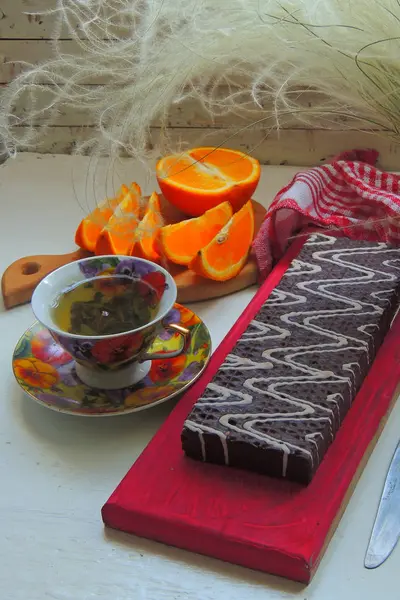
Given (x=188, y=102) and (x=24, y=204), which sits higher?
(x=188, y=102)

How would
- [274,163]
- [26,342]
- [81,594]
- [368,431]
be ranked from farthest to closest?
[274,163] < [26,342] < [368,431] < [81,594]

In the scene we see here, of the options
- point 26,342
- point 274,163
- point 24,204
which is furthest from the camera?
point 274,163

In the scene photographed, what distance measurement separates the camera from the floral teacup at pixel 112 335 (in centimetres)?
64

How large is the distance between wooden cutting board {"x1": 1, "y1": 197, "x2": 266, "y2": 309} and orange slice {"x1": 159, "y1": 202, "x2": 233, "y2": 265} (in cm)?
2

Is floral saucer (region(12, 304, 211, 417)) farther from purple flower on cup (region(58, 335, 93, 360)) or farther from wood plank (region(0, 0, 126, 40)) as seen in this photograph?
wood plank (region(0, 0, 126, 40))

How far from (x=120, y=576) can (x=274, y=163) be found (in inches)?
30.2

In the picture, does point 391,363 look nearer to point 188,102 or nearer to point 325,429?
point 325,429

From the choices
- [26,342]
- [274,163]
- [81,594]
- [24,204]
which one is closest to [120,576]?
[81,594]

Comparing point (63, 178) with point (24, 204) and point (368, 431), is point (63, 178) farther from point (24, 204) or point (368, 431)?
point (368, 431)

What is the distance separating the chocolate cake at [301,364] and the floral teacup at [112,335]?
7 centimetres

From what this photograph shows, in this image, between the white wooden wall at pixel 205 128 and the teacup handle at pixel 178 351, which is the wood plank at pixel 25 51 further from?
the teacup handle at pixel 178 351

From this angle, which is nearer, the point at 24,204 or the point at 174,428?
the point at 174,428

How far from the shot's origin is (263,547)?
0.52 metres

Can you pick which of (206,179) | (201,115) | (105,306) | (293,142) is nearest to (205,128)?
(201,115)
